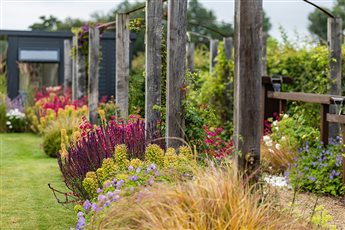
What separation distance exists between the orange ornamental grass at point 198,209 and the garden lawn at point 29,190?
8.98 ft

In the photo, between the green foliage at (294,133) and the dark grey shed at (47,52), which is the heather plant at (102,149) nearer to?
the green foliage at (294,133)

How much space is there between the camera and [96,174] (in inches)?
232

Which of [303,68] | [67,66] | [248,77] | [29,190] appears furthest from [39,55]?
[248,77]

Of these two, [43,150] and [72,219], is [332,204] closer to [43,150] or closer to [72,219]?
[72,219]

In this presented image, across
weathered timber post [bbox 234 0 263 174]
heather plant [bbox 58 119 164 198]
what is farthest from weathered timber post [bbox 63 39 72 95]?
weathered timber post [bbox 234 0 263 174]

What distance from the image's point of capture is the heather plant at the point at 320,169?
7961 mm

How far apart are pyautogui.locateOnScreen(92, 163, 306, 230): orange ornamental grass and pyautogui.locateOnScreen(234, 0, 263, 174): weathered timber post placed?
0.85 ft

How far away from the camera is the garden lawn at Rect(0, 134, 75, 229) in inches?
277

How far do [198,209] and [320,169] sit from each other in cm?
460

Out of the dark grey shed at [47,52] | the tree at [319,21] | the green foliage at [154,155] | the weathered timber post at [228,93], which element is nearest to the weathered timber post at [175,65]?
the green foliage at [154,155]

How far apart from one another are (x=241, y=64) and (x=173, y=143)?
2525mm

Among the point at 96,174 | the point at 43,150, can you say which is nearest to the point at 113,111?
the point at 43,150

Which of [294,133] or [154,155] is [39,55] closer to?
[294,133]

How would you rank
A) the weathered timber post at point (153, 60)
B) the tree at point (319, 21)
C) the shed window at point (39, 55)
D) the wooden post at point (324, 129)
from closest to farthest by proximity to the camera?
the weathered timber post at point (153, 60), the wooden post at point (324, 129), the shed window at point (39, 55), the tree at point (319, 21)
